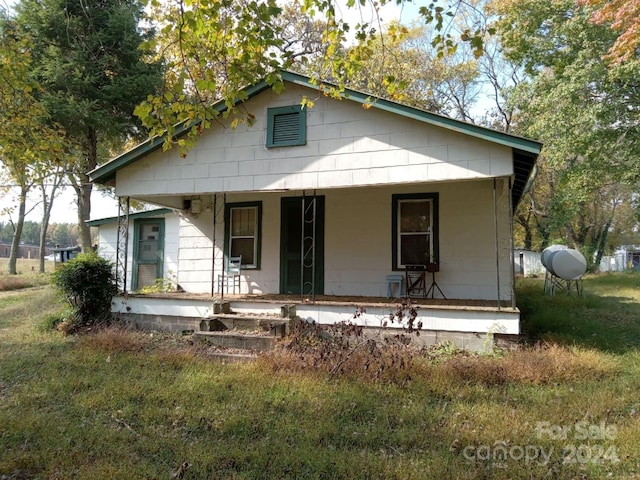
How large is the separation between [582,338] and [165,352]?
7044 mm

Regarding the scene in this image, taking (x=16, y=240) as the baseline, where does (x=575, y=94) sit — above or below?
above

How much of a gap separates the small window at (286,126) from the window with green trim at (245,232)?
2409 millimetres

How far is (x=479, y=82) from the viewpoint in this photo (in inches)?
1035

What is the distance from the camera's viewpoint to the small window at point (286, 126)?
779 cm

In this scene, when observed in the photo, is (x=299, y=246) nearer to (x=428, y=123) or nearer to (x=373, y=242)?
(x=373, y=242)

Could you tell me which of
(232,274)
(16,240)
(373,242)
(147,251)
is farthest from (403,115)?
(16,240)

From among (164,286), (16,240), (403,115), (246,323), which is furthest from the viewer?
(16,240)

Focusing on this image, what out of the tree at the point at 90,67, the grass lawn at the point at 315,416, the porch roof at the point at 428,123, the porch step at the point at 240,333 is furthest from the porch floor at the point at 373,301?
the tree at the point at 90,67

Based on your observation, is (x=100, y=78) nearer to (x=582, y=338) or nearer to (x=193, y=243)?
(x=193, y=243)

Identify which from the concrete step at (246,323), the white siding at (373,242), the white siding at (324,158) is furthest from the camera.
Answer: the white siding at (373,242)

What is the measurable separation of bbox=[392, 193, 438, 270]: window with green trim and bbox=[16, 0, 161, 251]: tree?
8731 millimetres

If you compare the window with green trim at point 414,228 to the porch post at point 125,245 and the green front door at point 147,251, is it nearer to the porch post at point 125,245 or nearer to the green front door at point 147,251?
the porch post at point 125,245

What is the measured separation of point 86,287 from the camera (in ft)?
27.4

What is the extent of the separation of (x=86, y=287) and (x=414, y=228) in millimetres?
6884
